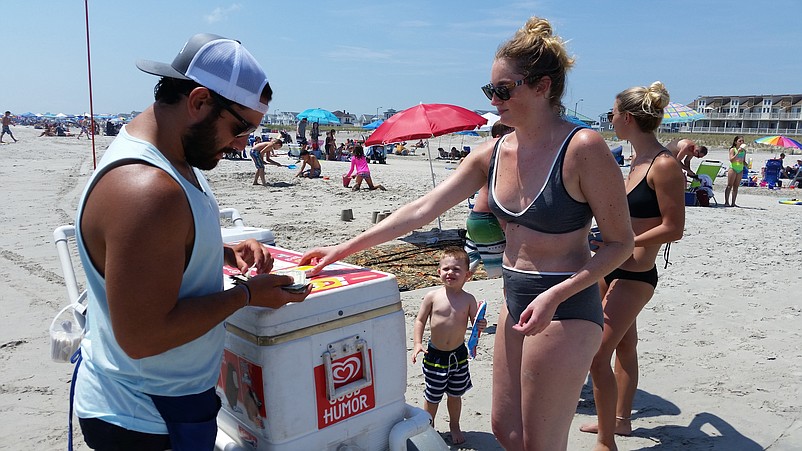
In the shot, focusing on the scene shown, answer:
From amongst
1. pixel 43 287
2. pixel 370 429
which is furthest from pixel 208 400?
pixel 43 287

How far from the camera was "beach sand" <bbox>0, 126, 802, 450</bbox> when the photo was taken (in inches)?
144

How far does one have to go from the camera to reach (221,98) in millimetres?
1584

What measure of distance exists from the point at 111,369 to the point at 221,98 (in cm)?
80

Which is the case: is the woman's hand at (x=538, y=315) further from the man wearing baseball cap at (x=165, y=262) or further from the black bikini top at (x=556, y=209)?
the man wearing baseball cap at (x=165, y=262)

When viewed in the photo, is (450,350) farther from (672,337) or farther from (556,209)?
(672,337)

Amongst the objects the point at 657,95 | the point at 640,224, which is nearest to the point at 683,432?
the point at 640,224

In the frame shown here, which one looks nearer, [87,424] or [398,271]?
[87,424]

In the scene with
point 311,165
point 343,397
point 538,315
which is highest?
point 538,315

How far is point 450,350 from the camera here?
3.57m

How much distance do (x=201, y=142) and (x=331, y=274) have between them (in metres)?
0.87

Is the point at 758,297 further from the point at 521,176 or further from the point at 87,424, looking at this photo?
the point at 87,424

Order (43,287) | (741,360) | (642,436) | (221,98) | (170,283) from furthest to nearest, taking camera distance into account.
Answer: (43,287)
(741,360)
(642,436)
(221,98)
(170,283)

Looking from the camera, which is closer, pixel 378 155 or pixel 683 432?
pixel 683 432

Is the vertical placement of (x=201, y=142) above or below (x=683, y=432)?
above
